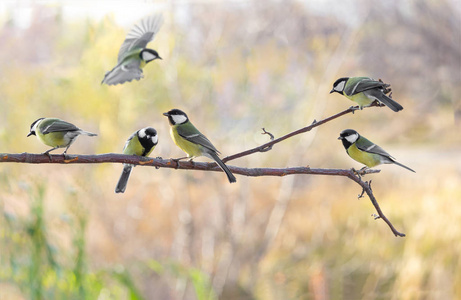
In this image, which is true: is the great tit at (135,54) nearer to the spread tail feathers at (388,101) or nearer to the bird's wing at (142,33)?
the bird's wing at (142,33)

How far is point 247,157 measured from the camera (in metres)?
4.97

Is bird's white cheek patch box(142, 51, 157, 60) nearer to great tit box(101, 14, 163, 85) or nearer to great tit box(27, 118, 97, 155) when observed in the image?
great tit box(101, 14, 163, 85)

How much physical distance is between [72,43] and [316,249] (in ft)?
9.27

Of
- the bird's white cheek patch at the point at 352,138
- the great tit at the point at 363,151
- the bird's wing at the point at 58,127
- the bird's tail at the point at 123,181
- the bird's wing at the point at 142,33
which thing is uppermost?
the bird's wing at the point at 142,33

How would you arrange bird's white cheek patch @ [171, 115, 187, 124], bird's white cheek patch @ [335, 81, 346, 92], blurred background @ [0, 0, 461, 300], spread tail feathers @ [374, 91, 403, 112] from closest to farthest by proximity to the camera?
spread tail feathers @ [374, 91, 403, 112]
bird's white cheek patch @ [335, 81, 346, 92]
bird's white cheek patch @ [171, 115, 187, 124]
blurred background @ [0, 0, 461, 300]

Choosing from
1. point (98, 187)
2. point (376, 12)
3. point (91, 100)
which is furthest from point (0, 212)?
point (376, 12)

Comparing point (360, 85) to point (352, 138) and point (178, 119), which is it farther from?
point (178, 119)

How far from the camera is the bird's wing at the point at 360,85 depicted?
2.43 feet

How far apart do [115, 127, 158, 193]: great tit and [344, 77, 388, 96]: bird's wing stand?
31cm

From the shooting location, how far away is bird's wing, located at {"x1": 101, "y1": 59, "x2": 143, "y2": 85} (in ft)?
2.86

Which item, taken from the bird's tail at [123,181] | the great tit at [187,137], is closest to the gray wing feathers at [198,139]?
the great tit at [187,137]

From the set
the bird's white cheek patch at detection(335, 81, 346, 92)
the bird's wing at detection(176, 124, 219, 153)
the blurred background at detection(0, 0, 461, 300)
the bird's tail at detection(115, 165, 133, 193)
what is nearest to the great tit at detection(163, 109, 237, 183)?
the bird's wing at detection(176, 124, 219, 153)

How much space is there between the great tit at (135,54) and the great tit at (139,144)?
0.10m

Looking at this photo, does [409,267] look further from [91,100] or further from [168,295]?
[91,100]
